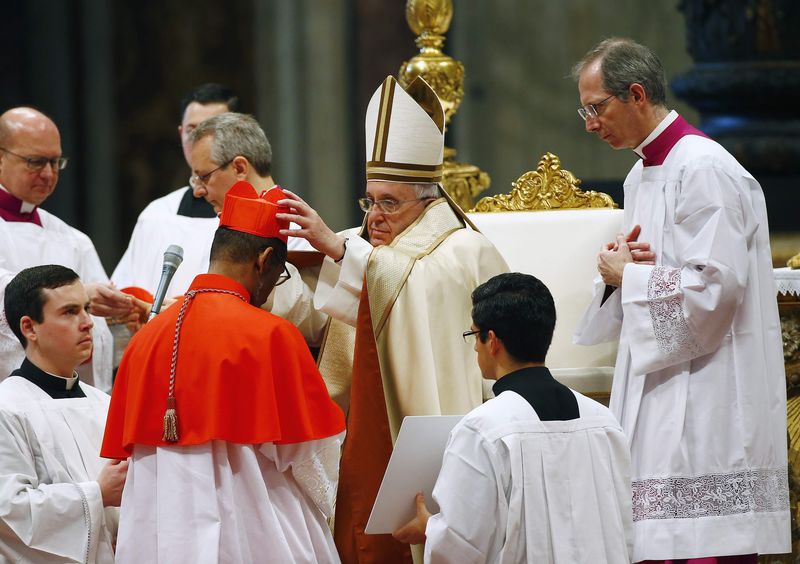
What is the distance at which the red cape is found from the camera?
3.73m

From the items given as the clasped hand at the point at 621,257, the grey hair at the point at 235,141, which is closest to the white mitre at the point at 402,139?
the grey hair at the point at 235,141

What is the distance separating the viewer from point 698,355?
4.30 m

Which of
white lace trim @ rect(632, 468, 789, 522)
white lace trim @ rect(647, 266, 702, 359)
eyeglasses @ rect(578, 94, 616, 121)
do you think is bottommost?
white lace trim @ rect(632, 468, 789, 522)

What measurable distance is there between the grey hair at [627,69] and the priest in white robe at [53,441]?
174 cm

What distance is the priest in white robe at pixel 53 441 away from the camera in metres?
4.03

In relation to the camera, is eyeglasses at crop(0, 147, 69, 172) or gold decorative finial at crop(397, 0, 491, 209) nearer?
eyeglasses at crop(0, 147, 69, 172)

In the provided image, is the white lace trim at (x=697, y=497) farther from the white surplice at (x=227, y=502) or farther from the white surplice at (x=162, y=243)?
the white surplice at (x=162, y=243)

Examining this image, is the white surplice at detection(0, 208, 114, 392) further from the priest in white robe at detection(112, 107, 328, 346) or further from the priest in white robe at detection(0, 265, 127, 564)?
the priest in white robe at detection(0, 265, 127, 564)

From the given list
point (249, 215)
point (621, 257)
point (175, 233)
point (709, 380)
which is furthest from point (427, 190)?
point (175, 233)

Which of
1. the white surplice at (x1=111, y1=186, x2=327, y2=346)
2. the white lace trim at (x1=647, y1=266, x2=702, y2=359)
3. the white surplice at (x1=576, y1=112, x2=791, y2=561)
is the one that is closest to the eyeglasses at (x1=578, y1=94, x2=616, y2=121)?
the white surplice at (x1=576, y1=112, x2=791, y2=561)

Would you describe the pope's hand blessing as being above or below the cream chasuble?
above

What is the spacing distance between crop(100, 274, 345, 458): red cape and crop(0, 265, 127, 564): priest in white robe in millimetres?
335

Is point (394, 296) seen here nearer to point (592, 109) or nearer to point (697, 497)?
point (592, 109)

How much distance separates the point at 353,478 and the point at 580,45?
24.0 feet
